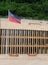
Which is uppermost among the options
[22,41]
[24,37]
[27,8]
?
[27,8]

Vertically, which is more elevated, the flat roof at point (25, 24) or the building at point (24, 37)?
the flat roof at point (25, 24)

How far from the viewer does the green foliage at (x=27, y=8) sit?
4203 centimetres

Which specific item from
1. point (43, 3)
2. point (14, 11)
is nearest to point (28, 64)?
point (14, 11)

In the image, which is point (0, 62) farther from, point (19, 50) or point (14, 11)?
point (14, 11)

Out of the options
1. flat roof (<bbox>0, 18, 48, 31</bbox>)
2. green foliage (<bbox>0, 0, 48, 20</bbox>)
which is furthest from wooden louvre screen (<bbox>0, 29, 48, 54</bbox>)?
green foliage (<bbox>0, 0, 48, 20</bbox>)

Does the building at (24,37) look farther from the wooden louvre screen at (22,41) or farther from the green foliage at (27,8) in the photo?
the green foliage at (27,8)

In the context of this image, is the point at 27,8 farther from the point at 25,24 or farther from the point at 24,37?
the point at 25,24

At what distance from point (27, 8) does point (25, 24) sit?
31.3 feet

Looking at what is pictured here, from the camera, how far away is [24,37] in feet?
117

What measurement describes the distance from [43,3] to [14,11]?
6245mm

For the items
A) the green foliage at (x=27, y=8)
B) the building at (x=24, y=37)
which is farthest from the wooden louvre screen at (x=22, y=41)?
the green foliage at (x=27, y=8)

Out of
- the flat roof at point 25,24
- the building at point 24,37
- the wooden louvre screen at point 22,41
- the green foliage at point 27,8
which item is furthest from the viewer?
the green foliage at point 27,8

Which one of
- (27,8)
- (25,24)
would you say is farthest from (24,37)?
(27,8)

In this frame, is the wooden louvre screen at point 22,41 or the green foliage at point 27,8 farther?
the green foliage at point 27,8
